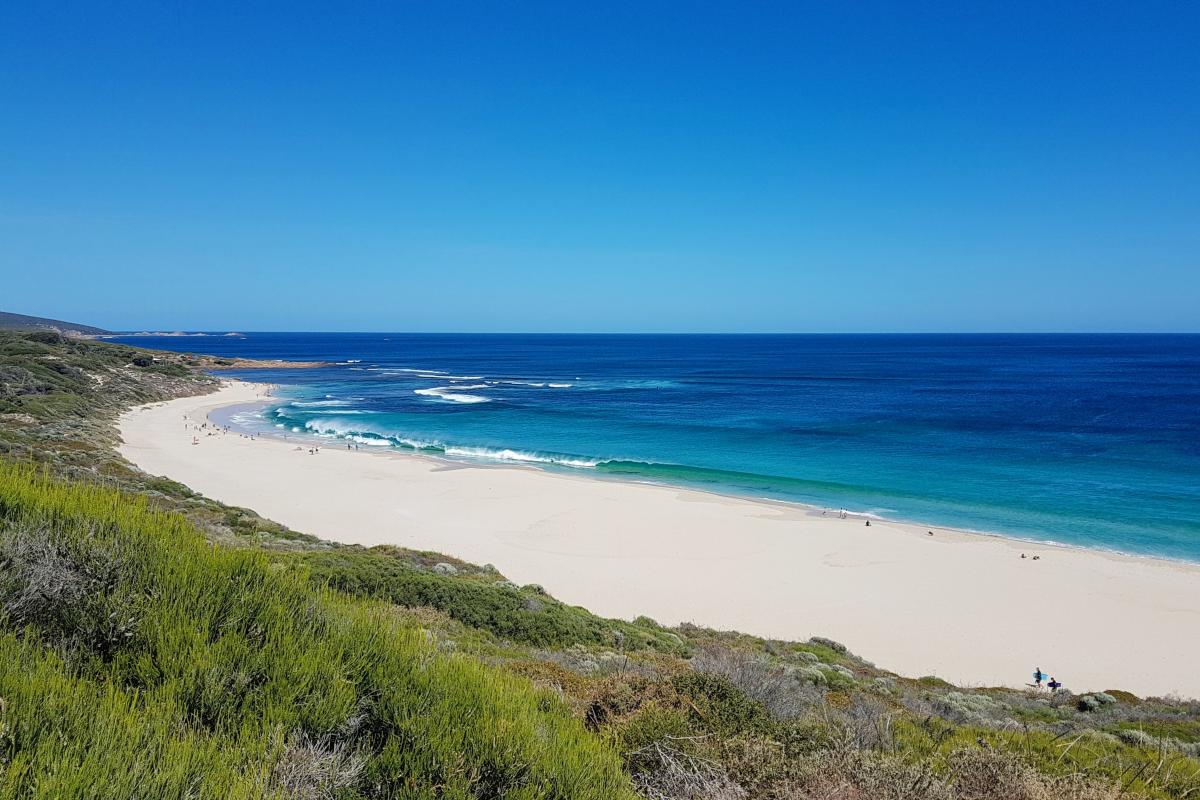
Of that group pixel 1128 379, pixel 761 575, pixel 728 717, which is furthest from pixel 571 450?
pixel 1128 379

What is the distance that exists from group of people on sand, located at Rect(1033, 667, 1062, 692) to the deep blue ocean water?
1187 cm

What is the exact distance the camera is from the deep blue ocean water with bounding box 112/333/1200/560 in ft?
92.0

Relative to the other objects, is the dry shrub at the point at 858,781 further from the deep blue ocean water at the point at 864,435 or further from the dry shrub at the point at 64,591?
the deep blue ocean water at the point at 864,435

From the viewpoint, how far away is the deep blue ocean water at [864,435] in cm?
2803

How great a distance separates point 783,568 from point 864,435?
26373 mm

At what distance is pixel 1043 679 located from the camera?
46.5 ft

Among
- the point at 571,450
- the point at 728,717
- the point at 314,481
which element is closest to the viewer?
the point at 728,717

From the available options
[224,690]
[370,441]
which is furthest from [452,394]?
[224,690]

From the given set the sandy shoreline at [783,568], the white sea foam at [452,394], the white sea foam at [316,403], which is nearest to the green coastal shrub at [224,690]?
the sandy shoreline at [783,568]

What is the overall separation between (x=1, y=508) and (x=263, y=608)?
6.68 feet

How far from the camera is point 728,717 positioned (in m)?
5.16

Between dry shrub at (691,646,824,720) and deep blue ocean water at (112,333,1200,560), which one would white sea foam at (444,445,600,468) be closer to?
deep blue ocean water at (112,333,1200,560)

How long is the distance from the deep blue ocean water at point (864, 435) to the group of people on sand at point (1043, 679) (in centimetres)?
1187

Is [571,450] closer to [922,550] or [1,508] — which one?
[922,550]
